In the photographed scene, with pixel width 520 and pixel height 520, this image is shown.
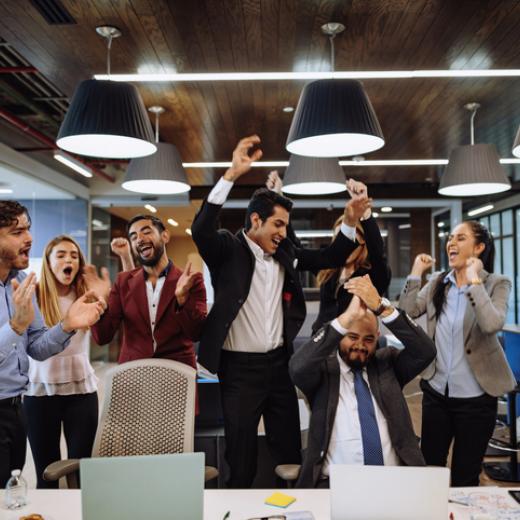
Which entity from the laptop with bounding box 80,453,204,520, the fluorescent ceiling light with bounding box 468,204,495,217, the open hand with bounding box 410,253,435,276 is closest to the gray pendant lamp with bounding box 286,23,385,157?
the open hand with bounding box 410,253,435,276

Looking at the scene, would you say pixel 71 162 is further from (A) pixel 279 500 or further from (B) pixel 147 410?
(A) pixel 279 500

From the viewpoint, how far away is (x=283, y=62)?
3836 millimetres

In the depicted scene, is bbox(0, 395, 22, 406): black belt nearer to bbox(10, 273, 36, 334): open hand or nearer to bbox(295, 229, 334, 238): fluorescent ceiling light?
bbox(10, 273, 36, 334): open hand

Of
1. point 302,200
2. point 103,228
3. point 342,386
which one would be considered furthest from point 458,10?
point 103,228

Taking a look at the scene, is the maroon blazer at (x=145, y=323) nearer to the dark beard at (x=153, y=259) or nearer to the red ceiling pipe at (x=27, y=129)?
the dark beard at (x=153, y=259)

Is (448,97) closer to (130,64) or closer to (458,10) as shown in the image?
(458,10)

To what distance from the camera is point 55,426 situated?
104 inches

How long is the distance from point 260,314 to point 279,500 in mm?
934

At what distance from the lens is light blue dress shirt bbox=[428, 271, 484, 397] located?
2.61 meters

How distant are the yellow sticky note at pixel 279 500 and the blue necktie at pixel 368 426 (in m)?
0.50


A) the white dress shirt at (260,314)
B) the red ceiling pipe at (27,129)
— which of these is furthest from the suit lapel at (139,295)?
the red ceiling pipe at (27,129)

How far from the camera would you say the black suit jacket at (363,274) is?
111 inches

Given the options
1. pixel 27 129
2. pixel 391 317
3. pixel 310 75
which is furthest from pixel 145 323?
pixel 27 129

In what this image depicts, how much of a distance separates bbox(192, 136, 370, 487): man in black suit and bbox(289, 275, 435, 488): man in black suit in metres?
0.26
